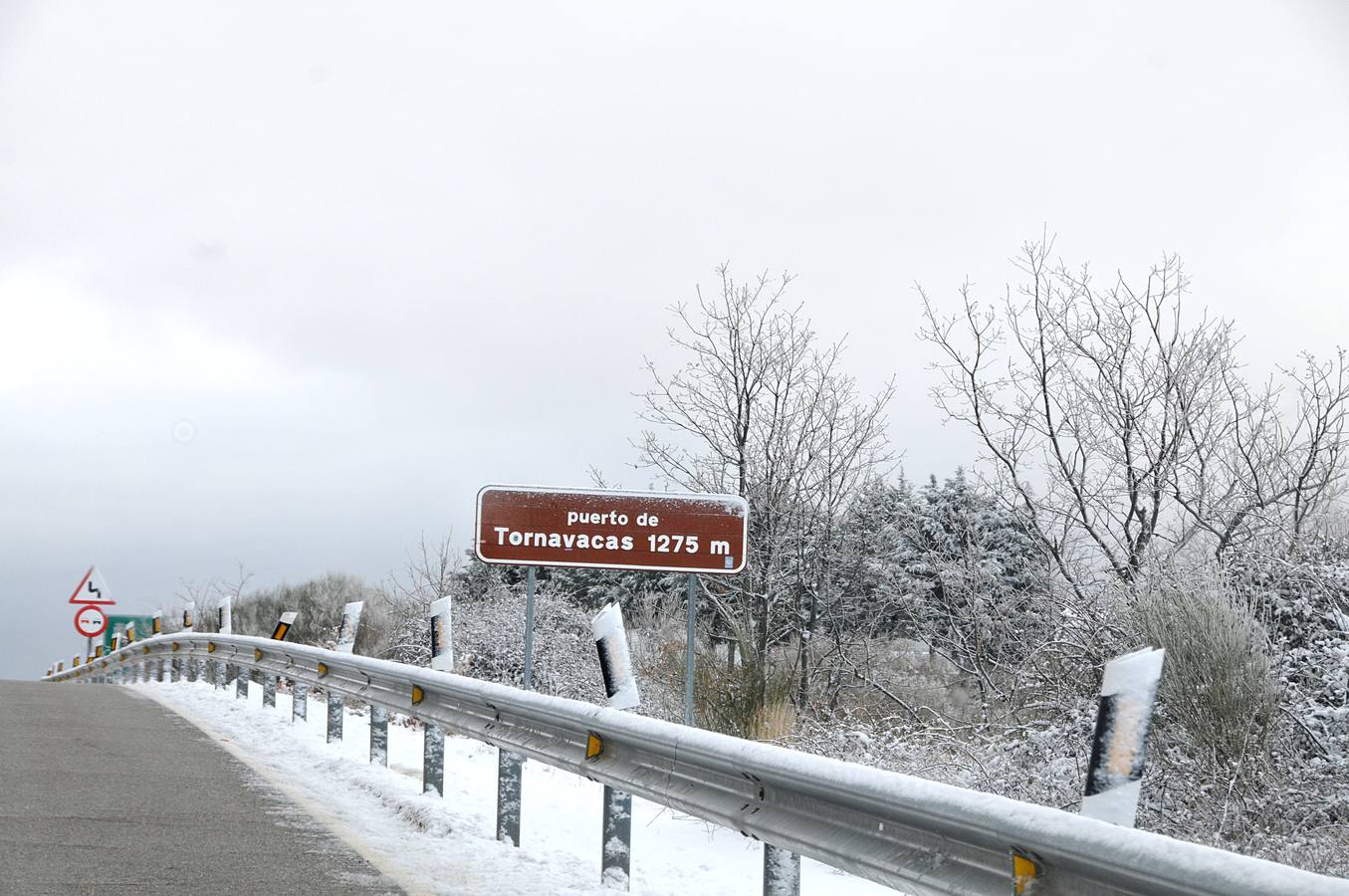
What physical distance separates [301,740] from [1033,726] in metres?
5.72

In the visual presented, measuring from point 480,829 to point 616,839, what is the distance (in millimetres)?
1409

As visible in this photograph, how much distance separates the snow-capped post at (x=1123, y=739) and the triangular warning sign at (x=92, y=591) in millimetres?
28994

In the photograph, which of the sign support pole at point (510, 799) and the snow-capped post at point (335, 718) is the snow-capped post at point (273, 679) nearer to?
the snow-capped post at point (335, 718)

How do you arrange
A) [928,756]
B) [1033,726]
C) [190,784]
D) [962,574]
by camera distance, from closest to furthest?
[190,784] < [1033,726] < [928,756] < [962,574]

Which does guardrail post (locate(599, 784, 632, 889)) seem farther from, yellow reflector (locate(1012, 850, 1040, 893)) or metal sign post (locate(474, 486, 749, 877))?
metal sign post (locate(474, 486, 749, 877))

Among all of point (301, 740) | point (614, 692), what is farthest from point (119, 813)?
point (301, 740)

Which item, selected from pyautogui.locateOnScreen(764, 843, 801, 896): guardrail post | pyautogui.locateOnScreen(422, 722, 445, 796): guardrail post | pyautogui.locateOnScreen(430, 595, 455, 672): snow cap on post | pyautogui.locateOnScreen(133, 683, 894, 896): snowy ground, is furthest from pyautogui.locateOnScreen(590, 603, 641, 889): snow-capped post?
pyautogui.locateOnScreen(430, 595, 455, 672): snow cap on post

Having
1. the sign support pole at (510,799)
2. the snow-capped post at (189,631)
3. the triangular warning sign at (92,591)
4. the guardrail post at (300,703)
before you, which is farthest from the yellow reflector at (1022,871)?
the triangular warning sign at (92,591)

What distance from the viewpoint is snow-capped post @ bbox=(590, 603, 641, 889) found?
557cm

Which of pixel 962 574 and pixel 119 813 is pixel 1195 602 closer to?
pixel 962 574

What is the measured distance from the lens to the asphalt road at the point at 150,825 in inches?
209

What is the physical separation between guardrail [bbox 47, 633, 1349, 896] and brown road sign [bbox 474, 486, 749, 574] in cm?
362

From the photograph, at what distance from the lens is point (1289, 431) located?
13.4 m

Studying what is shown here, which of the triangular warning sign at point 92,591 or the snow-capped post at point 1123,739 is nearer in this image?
the snow-capped post at point 1123,739
